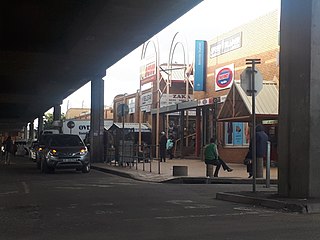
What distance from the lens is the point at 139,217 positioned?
29.6 feet

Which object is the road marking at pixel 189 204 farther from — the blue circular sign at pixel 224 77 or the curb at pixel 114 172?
the blue circular sign at pixel 224 77

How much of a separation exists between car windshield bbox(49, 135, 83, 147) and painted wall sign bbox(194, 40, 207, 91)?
12010mm

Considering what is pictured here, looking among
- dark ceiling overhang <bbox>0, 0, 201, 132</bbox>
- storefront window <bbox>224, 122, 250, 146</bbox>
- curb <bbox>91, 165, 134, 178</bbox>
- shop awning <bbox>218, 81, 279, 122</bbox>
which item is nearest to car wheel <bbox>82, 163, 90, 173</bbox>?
curb <bbox>91, 165, 134, 178</bbox>

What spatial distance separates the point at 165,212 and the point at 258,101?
14.1 meters

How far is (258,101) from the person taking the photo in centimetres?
2273

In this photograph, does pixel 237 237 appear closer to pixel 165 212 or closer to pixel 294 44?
pixel 165 212

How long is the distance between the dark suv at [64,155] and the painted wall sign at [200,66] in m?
12.2

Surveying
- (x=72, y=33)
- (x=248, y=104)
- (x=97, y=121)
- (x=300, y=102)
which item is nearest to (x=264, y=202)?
(x=300, y=102)

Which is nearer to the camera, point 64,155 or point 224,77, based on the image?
point 64,155

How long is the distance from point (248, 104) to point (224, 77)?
Answer: 7.68 m

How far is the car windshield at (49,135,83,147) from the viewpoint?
21.3 m

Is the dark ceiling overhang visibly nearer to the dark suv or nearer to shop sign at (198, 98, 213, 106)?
the dark suv

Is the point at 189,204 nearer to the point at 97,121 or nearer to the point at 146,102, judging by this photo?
the point at 97,121

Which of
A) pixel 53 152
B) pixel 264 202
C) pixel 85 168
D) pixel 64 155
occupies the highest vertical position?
pixel 53 152
